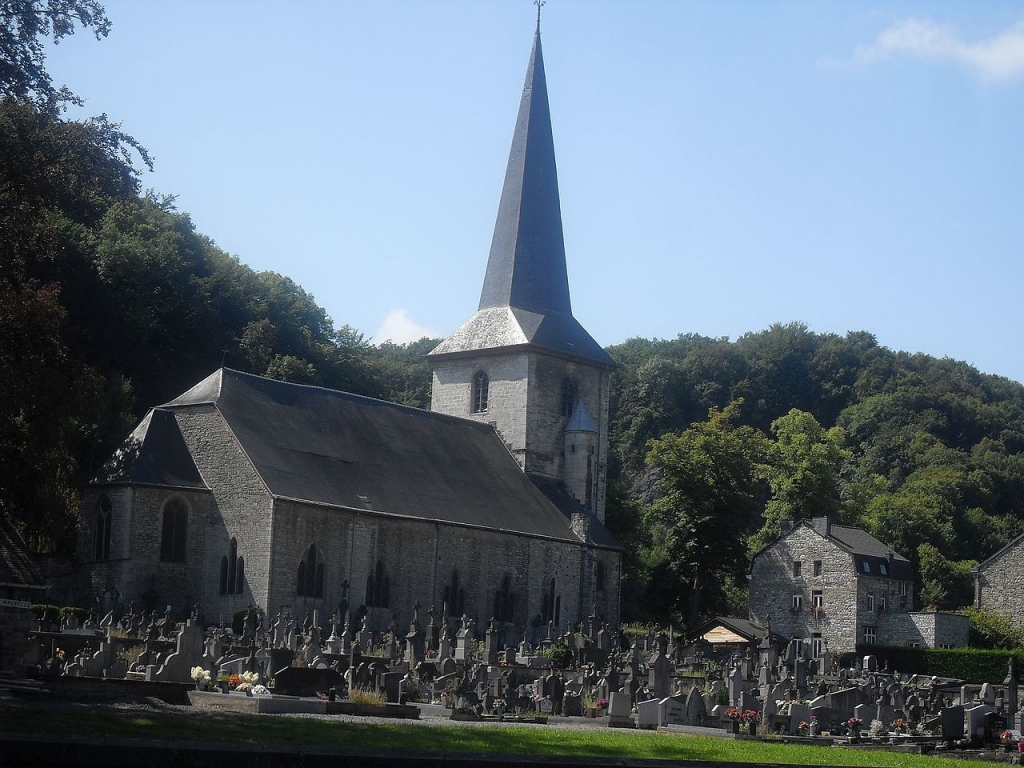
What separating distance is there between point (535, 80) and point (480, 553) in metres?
20.5

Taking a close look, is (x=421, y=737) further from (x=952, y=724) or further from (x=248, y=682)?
(x=952, y=724)

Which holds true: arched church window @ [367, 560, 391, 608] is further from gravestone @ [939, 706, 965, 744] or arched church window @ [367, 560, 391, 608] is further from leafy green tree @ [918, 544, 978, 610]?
leafy green tree @ [918, 544, 978, 610]

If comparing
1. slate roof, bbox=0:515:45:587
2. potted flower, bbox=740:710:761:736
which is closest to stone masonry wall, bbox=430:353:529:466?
slate roof, bbox=0:515:45:587

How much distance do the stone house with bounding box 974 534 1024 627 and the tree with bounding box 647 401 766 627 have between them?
906 centimetres

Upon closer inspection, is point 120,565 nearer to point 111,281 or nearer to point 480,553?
point 480,553

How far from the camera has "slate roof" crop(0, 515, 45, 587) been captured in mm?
24766

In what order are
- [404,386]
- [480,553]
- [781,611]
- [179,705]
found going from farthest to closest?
[404,386] → [781,611] → [480,553] → [179,705]

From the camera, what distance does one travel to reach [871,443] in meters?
98.1

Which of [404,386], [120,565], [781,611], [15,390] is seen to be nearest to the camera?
[15,390]

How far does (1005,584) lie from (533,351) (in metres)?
19.9

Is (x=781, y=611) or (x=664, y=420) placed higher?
(x=664, y=420)

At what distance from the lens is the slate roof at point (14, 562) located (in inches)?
975

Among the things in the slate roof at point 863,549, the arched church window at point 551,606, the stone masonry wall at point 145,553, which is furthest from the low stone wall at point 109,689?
the slate roof at point 863,549

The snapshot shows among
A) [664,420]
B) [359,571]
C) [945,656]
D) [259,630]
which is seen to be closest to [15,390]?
[259,630]
